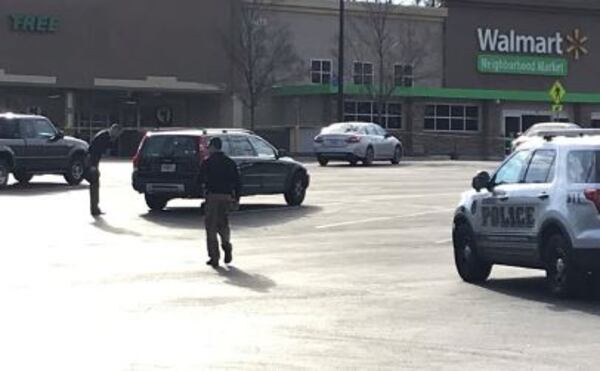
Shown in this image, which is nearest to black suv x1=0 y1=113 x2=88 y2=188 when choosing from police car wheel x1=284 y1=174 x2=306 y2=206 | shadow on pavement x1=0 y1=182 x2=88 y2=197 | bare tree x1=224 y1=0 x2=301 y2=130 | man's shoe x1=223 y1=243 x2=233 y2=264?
shadow on pavement x1=0 y1=182 x2=88 y2=197

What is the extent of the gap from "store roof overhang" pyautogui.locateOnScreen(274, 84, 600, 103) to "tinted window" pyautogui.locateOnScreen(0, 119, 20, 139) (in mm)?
31298

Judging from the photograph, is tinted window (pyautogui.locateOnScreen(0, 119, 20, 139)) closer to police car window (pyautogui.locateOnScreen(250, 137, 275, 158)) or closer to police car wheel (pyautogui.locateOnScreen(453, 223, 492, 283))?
police car window (pyautogui.locateOnScreen(250, 137, 275, 158))

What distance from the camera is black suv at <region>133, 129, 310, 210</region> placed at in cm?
2170

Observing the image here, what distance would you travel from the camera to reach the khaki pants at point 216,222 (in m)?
14.3

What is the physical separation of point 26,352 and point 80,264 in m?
5.66

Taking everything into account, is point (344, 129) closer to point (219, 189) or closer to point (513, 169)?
point (219, 189)

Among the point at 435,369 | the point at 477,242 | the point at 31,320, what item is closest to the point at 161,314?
the point at 31,320

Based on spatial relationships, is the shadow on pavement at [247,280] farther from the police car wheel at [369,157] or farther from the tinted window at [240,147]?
the police car wheel at [369,157]

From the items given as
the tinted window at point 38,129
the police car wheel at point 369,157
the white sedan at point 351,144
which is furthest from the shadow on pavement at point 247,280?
the police car wheel at point 369,157

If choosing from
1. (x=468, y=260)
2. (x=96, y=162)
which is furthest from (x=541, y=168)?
(x=96, y=162)

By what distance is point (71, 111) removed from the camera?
57.9 m

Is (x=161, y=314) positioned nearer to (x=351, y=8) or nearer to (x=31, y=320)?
(x=31, y=320)

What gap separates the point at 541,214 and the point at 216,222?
4.69 metres

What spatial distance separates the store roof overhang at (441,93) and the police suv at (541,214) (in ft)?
148
